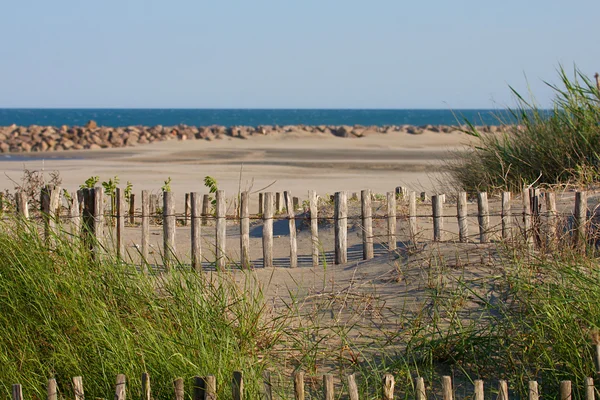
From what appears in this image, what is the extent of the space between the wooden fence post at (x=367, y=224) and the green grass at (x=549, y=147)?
2215 millimetres

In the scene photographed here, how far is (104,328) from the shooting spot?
12.5 feet

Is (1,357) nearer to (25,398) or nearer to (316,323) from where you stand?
(25,398)

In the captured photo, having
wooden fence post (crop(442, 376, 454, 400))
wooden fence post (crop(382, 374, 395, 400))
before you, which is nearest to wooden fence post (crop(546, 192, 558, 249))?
wooden fence post (crop(442, 376, 454, 400))

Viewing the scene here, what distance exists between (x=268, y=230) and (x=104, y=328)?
293 cm

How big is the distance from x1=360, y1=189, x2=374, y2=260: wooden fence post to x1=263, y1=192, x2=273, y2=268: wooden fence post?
2.57 ft

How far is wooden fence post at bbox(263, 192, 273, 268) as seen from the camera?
A: 651 cm

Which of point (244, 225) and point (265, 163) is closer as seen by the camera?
point (244, 225)

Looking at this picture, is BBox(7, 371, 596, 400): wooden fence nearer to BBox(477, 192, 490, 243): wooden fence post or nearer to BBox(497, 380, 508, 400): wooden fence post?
BBox(497, 380, 508, 400): wooden fence post

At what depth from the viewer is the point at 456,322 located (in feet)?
14.1

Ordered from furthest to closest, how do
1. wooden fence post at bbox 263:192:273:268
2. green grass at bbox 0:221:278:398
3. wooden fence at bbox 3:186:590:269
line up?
wooden fence post at bbox 263:192:273:268
wooden fence at bbox 3:186:590:269
green grass at bbox 0:221:278:398

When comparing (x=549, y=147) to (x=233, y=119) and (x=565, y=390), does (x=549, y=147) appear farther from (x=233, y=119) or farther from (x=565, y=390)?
(x=233, y=119)

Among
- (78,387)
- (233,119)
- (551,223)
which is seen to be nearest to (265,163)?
(551,223)
